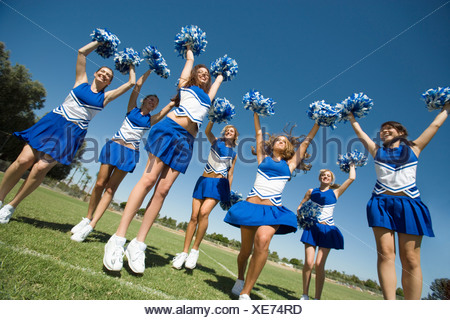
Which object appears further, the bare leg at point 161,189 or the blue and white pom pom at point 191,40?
the blue and white pom pom at point 191,40

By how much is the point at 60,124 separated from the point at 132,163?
1.26 meters

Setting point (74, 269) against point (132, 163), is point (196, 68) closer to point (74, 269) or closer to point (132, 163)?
point (132, 163)

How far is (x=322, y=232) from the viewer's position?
4.62 metres

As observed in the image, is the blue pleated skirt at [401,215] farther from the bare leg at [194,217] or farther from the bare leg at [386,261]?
the bare leg at [194,217]

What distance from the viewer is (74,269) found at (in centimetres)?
196

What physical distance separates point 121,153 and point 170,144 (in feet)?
5.45

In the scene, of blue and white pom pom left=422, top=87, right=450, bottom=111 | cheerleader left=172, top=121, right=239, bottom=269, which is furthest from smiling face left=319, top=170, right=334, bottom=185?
blue and white pom pom left=422, top=87, right=450, bottom=111

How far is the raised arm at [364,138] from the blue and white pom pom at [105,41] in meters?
4.59

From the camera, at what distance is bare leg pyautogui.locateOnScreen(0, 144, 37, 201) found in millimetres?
3242

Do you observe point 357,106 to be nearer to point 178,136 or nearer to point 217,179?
point 217,179

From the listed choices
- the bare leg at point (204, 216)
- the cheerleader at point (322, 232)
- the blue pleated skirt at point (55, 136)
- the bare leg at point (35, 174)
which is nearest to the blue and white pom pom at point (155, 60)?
the blue pleated skirt at point (55, 136)

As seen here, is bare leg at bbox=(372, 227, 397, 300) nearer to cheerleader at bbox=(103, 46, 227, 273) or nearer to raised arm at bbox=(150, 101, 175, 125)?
cheerleader at bbox=(103, 46, 227, 273)

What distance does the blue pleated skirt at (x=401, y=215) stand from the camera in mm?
2695
